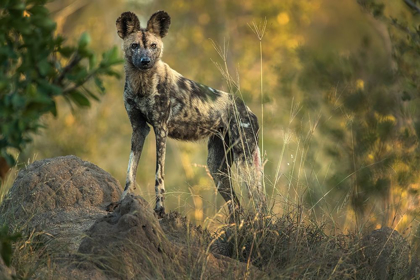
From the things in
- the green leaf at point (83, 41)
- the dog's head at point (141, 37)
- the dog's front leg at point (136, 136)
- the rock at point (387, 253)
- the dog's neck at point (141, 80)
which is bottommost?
the rock at point (387, 253)

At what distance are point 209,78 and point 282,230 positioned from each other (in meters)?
14.4

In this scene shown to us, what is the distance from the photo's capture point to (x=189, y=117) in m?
6.78

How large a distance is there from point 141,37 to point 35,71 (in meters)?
4.08

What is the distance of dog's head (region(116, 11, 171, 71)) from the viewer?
6.44 meters

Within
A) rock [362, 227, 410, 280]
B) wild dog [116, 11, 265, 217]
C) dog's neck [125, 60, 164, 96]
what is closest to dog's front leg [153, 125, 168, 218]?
wild dog [116, 11, 265, 217]

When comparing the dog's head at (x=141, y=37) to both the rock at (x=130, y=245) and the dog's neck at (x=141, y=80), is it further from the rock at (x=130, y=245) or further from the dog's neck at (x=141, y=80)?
the rock at (x=130, y=245)

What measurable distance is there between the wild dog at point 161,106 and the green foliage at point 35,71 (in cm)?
352

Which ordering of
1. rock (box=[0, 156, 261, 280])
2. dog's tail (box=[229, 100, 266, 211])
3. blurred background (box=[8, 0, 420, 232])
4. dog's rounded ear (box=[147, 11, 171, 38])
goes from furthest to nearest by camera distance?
dog's tail (box=[229, 100, 266, 211]), dog's rounded ear (box=[147, 11, 171, 38]), blurred background (box=[8, 0, 420, 232]), rock (box=[0, 156, 261, 280])

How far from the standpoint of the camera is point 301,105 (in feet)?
33.5

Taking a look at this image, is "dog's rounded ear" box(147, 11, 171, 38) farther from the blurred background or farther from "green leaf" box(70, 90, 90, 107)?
"green leaf" box(70, 90, 90, 107)

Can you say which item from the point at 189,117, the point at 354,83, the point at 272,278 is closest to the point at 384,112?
the point at 354,83

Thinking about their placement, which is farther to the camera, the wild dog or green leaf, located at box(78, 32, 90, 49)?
the wild dog

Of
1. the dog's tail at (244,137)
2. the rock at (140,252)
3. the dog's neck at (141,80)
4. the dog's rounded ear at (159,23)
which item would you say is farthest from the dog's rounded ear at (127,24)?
the rock at (140,252)

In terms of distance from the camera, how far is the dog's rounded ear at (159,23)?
6691 mm
